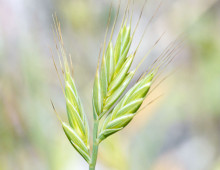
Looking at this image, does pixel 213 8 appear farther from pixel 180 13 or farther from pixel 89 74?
pixel 89 74

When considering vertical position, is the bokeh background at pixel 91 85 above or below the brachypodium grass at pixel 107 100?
below

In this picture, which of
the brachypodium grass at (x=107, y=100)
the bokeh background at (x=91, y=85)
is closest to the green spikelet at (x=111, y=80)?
the brachypodium grass at (x=107, y=100)

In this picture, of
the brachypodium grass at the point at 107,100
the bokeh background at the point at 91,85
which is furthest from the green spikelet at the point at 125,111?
the bokeh background at the point at 91,85

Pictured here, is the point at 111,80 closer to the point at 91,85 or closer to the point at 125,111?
the point at 125,111

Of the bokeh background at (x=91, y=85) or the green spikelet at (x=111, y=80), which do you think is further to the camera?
the bokeh background at (x=91, y=85)

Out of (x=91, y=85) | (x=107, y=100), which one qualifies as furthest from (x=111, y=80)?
(x=91, y=85)

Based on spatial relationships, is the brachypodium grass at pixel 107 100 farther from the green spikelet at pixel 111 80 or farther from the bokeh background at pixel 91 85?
the bokeh background at pixel 91 85

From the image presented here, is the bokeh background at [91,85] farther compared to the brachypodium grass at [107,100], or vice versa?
the bokeh background at [91,85]

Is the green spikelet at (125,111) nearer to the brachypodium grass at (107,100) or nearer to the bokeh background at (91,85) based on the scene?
the brachypodium grass at (107,100)
